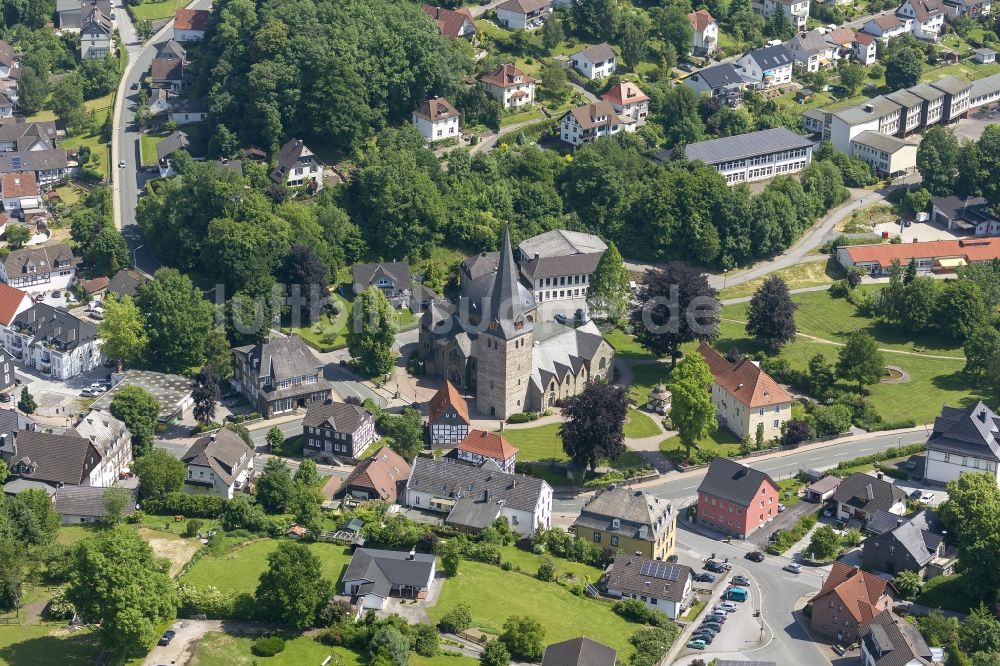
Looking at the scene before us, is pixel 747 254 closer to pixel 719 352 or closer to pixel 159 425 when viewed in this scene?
pixel 719 352

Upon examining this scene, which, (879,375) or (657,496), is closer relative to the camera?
(657,496)

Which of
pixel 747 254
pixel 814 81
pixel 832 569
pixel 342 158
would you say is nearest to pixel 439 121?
pixel 342 158

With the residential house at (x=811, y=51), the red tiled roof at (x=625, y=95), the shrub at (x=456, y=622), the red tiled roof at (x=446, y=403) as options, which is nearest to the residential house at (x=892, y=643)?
the shrub at (x=456, y=622)

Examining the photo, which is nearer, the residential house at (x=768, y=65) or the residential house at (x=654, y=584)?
the residential house at (x=654, y=584)

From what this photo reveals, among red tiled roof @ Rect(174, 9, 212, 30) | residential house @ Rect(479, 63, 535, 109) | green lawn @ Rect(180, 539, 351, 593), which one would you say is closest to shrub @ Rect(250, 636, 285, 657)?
green lawn @ Rect(180, 539, 351, 593)

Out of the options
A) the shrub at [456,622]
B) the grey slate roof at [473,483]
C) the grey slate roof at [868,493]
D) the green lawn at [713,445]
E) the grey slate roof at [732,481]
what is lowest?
the green lawn at [713,445]

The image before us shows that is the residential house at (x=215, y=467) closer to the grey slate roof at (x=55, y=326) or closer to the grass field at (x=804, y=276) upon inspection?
the grey slate roof at (x=55, y=326)

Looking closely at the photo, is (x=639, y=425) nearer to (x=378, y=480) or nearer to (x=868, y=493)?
(x=868, y=493)
